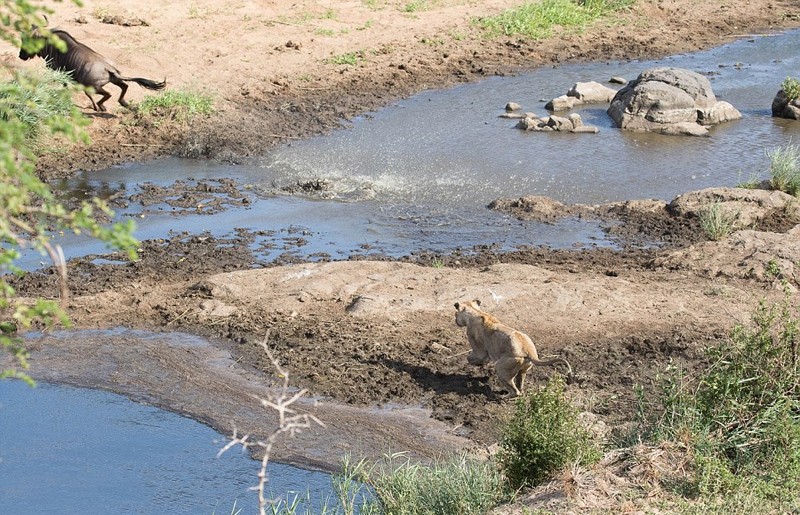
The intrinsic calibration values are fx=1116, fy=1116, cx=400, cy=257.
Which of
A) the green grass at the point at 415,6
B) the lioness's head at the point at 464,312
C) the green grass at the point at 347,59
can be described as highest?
the lioness's head at the point at 464,312

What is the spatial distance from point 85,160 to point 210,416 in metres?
8.07

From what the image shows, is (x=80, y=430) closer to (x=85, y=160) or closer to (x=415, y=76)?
(x=85, y=160)

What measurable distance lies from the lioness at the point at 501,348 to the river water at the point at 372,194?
1.75 m

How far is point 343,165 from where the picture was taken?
51.3 feet

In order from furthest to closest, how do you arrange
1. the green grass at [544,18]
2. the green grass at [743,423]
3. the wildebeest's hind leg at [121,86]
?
1. the green grass at [544,18]
2. the wildebeest's hind leg at [121,86]
3. the green grass at [743,423]

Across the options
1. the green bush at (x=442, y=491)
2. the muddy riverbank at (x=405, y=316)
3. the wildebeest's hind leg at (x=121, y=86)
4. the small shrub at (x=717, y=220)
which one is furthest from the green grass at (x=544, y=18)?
the green bush at (x=442, y=491)

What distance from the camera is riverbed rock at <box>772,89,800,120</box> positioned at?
18391mm

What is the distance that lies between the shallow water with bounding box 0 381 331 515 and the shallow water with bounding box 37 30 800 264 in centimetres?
366

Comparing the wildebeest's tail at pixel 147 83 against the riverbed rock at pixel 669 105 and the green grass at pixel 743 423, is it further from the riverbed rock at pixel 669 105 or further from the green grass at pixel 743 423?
the green grass at pixel 743 423

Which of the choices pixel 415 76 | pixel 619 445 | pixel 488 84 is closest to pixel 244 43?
pixel 415 76

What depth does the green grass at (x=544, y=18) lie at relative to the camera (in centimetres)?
2253

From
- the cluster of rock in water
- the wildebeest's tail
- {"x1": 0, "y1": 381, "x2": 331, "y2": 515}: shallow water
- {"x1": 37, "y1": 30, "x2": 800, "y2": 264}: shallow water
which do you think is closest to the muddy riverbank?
{"x1": 0, "y1": 381, "x2": 331, "y2": 515}: shallow water

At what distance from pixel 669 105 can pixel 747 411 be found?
11753 mm

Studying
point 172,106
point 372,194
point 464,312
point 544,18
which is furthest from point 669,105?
point 464,312
